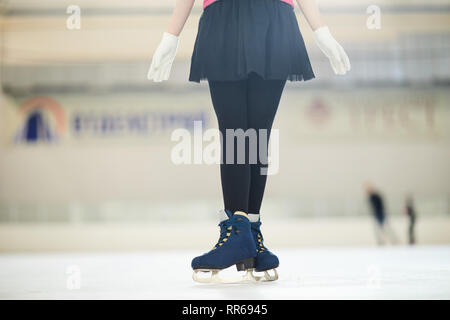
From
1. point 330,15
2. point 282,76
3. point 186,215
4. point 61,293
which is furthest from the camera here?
point 186,215

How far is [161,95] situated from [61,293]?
8.87 meters

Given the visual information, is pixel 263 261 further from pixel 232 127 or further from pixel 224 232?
pixel 232 127

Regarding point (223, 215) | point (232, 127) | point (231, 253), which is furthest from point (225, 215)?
point (232, 127)

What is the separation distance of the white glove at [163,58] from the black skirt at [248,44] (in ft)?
0.30

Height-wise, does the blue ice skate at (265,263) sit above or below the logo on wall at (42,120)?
below

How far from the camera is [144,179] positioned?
382 inches

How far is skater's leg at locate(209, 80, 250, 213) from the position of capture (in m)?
1.34

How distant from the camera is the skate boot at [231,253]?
1.25 meters

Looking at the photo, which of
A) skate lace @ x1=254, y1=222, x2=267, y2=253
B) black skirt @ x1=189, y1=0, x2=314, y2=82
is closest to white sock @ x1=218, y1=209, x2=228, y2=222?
skate lace @ x1=254, y1=222, x2=267, y2=253

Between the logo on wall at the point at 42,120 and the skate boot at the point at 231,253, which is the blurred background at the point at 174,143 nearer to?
the logo on wall at the point at 42,120

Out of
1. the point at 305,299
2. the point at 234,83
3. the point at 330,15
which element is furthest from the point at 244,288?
the point at 330,15

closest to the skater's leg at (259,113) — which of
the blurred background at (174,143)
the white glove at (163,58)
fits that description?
the white glove at (163,58)

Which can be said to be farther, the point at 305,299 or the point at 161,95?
the point at 161,95
